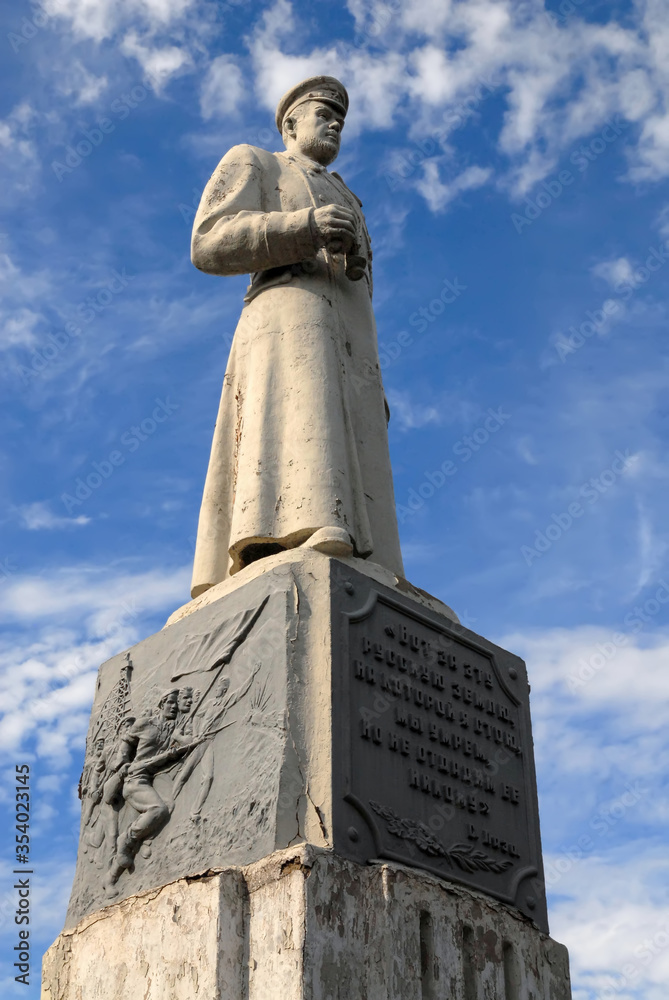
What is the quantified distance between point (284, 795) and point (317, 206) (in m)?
3.82

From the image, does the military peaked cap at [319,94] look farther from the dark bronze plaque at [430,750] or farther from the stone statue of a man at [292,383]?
the dark bronze plaque at [430,750]

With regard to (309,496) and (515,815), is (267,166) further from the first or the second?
(515,815)

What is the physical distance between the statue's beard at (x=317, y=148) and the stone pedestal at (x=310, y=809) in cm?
316

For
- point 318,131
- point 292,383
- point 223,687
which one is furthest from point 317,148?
point 223,687

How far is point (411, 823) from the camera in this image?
543cm

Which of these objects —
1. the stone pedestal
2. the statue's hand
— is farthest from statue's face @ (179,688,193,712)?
the statue's hand

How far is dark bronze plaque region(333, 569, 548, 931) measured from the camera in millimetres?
5320

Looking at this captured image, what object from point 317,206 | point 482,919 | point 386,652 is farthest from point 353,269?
point 482,919

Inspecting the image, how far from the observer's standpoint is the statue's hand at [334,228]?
269 inches

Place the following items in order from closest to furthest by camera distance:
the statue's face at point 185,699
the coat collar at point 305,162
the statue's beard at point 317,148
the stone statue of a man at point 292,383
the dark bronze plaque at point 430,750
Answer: the dark bronze plaque at point 430,750 < the statue's face at point 185,699 < the stone statue of a man at point 292,383 < the coat collar at point 305,162 < the statue's beard at point 317,148

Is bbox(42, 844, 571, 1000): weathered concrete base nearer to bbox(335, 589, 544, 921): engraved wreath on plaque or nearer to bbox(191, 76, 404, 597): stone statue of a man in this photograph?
bbox(335, 589, 544, 921): engraved wreath on plaque

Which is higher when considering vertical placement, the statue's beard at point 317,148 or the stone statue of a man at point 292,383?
the statue's beard at point 317,148

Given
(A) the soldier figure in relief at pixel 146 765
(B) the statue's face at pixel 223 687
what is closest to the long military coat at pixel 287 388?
(B) the statue's face at pixel 223 687

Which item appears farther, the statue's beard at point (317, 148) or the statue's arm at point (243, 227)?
the statue's beard at point (317, 148)
